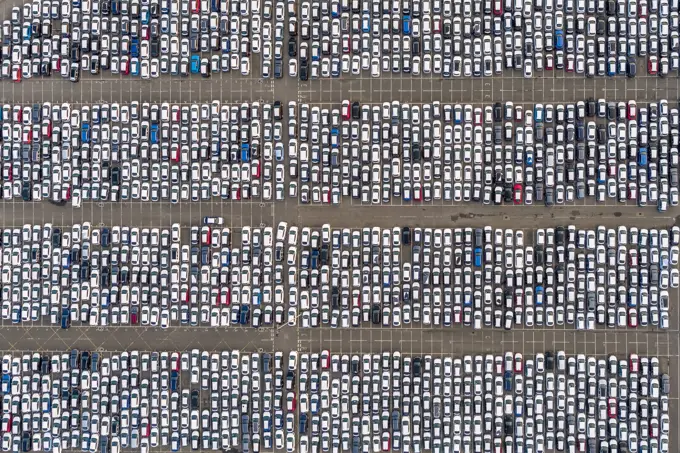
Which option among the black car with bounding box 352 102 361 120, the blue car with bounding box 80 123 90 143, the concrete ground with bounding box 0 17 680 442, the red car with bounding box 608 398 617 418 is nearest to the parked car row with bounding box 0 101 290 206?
the blue car with bounding box 80 123 90 143

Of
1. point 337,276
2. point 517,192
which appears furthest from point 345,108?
point 517,192

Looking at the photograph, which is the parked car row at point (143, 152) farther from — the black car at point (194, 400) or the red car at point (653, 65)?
the red car at point (653, 65)

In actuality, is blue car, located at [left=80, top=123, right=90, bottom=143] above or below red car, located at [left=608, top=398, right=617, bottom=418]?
above

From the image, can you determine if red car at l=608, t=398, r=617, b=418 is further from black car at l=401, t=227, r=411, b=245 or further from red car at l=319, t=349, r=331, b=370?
red car at l=319, t=349, r=331, b=370

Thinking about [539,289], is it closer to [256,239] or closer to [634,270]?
[634,270]

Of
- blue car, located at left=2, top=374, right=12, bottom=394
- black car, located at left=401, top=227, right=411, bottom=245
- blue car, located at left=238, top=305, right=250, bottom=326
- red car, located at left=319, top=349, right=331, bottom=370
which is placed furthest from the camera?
blue car, located at left=2, top=374, right=12, bottom=394
